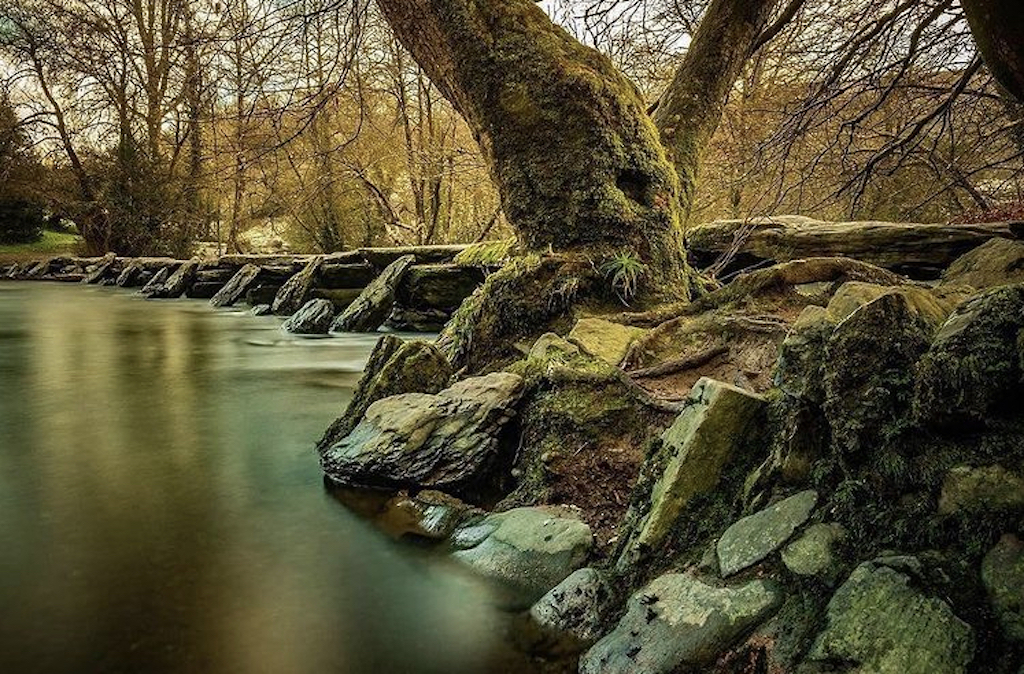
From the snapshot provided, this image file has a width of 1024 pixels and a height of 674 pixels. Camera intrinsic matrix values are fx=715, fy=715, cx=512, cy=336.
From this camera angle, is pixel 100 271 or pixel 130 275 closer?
pixel 130 275

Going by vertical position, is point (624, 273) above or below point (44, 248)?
below

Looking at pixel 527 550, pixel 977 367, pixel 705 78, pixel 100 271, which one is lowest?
pixel 527 550

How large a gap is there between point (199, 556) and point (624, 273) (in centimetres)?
311

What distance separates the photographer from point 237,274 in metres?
16.2

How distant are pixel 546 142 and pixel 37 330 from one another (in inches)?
361

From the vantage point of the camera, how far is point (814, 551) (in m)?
1.81

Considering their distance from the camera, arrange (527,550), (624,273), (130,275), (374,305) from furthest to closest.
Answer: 1. (130,275)
2. (374,305)
3. (624,273)
4. (527,550)

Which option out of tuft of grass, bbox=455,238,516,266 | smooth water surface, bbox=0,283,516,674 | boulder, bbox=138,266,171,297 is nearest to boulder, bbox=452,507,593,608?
smooth water surface, bbox=0,283,516,674

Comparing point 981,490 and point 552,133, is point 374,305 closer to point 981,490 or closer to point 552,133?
point 552,133

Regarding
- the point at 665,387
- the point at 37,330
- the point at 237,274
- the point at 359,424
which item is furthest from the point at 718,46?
the point at 237,274

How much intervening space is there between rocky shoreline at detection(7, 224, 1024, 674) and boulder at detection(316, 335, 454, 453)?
0.32 meters

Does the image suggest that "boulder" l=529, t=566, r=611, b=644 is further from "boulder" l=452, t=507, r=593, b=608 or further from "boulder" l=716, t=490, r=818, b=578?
"boulder" l=716, t=490, r=818, b=578

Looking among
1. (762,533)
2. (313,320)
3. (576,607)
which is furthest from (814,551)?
(313,320)

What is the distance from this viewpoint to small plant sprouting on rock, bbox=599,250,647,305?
481 centimetres
